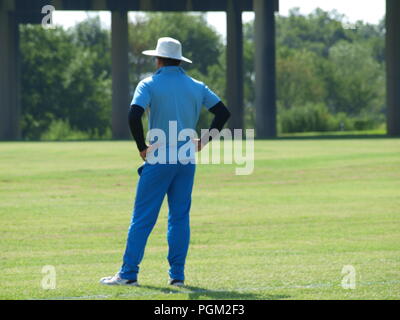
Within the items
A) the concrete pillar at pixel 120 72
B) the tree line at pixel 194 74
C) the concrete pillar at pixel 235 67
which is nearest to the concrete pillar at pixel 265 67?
the concrete pillar at pixel 235 67

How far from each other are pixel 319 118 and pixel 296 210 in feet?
204

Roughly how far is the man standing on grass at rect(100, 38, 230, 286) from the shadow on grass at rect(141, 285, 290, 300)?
451mm

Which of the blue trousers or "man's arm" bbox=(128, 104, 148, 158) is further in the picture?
the blue trousers

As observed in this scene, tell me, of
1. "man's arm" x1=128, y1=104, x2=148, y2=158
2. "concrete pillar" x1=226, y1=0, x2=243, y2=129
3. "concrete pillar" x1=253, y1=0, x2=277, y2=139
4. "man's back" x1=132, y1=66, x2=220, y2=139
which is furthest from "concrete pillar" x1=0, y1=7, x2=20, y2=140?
"man's arm" x1=128, y1=104, x2=148, y2=158

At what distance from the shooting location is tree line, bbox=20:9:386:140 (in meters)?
84.1

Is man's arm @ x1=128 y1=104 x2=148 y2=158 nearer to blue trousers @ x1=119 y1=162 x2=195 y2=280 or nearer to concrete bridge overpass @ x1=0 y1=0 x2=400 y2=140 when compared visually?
blue trousers @ x1=119 y1=162 x2=195 y2=280

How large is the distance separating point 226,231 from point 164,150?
20.4ft

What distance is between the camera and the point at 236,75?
65750mm

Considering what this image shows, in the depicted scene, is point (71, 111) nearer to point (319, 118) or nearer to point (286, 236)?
point (319, 118)

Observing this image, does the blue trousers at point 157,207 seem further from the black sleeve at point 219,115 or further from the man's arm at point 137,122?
the black sleeve at point 219,115

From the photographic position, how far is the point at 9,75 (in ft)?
220

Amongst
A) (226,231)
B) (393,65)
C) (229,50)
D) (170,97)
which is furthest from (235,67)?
(170,97)

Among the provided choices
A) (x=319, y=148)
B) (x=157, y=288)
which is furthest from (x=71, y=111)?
(x=157, y=288)

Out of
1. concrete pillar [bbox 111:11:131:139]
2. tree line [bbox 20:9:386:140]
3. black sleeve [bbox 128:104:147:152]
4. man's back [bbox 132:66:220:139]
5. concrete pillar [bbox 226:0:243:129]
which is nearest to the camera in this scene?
black sleeve [bbox 128:104:147:152]
